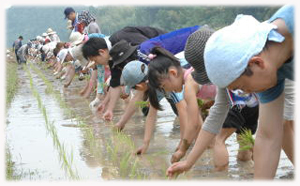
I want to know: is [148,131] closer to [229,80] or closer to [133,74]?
[133,74]

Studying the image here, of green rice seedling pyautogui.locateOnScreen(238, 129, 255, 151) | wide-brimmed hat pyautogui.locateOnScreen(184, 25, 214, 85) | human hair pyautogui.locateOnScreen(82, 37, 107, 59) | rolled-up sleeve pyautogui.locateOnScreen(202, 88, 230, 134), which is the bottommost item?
human hair pyautogui.locateOnScreen(82, 37, 107, 59)

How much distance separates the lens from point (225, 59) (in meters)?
1.70

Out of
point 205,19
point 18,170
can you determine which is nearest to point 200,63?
point 18,170

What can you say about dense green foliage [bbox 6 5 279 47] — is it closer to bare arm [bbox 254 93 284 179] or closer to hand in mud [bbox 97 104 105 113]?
hand in mud [bbox 97 104 105 113]

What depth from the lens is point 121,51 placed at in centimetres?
432

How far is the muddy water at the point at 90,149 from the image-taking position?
2936 millimetres

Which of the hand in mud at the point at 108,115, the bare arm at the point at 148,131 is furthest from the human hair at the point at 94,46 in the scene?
the bare arm at the point at 148,131

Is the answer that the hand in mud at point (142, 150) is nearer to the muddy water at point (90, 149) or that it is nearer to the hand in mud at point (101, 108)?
the muddy water at point (90, 149)

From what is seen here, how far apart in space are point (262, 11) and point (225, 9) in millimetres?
4709

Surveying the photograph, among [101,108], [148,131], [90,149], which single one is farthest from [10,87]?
[148,131]

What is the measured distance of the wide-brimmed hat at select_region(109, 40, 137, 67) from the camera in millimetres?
4281

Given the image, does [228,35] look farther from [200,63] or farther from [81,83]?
[81,83]

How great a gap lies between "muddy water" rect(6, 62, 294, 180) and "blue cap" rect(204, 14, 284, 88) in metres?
0.97

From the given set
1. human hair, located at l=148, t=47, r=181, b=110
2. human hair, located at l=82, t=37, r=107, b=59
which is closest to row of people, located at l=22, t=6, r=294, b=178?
human hair, located at l=148, t=47, r=181, b=110
